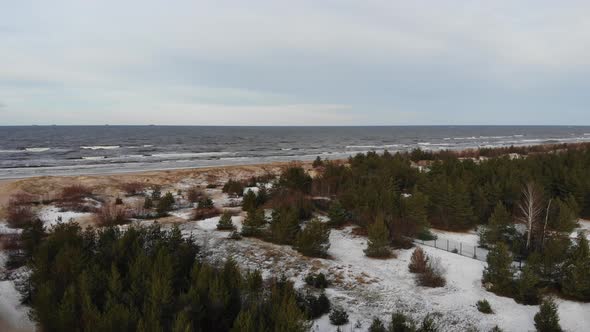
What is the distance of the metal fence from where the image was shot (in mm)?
14672

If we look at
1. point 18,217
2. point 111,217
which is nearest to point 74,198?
point 18,217

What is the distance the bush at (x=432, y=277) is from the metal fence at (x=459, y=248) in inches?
89.8

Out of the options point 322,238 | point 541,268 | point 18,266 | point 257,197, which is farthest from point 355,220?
point 18,266

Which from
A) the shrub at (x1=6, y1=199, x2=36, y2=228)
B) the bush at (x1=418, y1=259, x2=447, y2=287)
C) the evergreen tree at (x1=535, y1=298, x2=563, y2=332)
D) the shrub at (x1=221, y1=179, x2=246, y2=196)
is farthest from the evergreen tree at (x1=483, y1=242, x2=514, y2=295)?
the shrub at (x1=6, y1=199, x2=36, y2=228)

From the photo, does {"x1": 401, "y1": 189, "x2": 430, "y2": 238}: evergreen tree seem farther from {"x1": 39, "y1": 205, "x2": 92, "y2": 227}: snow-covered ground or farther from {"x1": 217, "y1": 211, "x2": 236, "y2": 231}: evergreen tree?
{"x1": 39, "y1": 205, "x2": 92, "y2": 227}: snow-covered ground

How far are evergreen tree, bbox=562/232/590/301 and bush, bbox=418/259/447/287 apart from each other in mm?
3576

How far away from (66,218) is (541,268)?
875 inches

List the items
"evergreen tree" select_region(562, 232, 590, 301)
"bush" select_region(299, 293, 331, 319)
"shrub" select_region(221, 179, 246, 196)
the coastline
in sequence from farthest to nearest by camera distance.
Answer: the coastline → "shrub" select_region(221, 179, 246, 196) → "evergreen tree" select_region(562, 232, 590, 301) → "bush" select_region(299, 293, 331, 319)

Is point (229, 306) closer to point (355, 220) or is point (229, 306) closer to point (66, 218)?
point (355, 220)

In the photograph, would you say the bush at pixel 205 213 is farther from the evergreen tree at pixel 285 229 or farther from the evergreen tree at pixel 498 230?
the evergreen tree at pixel 498 230

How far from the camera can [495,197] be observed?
762 inches

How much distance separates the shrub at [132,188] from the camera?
88.9ft

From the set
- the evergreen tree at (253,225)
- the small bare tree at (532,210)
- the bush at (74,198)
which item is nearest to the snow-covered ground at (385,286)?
the evergreen tree at (253,225)

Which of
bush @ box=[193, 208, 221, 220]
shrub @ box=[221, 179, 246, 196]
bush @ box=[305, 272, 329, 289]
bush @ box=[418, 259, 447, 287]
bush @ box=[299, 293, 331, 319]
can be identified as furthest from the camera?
shrub @ box=[221, 179, 246, 196]
